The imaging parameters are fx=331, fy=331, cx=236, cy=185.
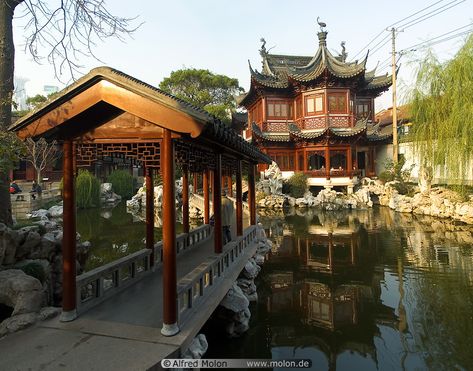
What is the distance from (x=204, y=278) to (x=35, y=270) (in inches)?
98.4

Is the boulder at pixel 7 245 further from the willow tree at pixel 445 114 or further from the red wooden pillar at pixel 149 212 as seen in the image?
the willow tree at pixel 445 114

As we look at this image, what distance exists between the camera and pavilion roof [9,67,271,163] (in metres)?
3.37

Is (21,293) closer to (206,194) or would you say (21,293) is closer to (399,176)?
(206,194)

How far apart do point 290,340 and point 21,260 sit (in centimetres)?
446

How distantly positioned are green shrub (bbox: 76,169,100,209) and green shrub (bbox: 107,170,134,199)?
18.6ft

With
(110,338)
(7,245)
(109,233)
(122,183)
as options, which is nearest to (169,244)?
(110,338)

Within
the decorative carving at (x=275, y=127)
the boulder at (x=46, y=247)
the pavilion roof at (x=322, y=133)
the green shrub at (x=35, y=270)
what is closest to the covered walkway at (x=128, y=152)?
the green shrub at (x=35, y=270)

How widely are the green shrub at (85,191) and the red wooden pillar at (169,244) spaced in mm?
20419

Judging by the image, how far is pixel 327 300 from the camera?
6785mm

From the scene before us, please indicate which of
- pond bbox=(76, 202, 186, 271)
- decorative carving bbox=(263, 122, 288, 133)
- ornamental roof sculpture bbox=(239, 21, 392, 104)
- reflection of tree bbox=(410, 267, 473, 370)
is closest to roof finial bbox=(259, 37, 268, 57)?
ornamental roof sculpture bbox=(239, 21, 392, 104)

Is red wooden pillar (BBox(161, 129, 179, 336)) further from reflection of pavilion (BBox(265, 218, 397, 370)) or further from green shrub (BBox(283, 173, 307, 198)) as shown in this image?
green shrub (BBox(283, 173, 307, 198))

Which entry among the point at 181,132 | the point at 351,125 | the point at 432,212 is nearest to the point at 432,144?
the point at 432,212

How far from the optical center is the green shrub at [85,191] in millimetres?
21828

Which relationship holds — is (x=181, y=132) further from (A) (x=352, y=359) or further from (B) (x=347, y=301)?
(B) (x=347, y=301)
